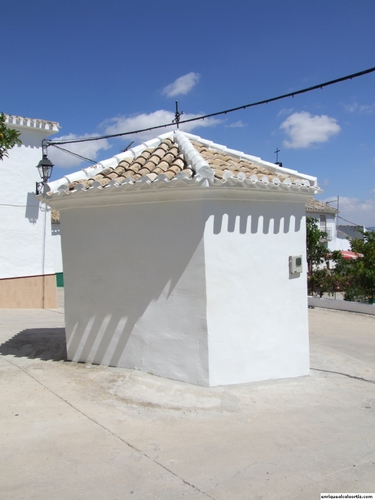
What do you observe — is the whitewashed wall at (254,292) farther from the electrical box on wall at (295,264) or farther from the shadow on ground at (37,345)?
the shadow on ground at (37,345)

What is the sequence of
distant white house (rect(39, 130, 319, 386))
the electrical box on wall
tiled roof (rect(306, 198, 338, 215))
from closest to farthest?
distant white house (rect(39, 130, 319, 386)) → the electrical box on wall → tiled roof (rect(306, 198, 338, 215))

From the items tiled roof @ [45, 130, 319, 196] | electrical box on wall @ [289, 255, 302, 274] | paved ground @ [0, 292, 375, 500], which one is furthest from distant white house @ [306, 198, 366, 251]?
paved ground @ [0, 292, 375, 500]

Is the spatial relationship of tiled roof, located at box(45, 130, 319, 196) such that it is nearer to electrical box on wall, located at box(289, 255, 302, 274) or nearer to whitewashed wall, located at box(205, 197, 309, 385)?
whitewashed wall, located at box(205, 197, 309, 385)

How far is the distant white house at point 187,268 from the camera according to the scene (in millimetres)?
5789

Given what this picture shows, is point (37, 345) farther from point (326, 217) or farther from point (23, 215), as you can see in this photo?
point (326, 217)

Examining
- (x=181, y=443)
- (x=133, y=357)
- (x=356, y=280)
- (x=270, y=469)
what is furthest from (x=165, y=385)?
(x=356, y=280)

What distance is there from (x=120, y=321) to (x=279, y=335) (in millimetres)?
2406

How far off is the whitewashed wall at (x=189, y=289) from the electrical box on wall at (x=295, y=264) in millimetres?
87

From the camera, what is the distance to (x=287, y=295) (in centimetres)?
664

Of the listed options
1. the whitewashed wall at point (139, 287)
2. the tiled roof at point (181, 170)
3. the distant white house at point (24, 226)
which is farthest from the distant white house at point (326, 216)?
the whitewashed wall at point (139, 287)

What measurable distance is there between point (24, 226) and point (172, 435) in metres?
12.4

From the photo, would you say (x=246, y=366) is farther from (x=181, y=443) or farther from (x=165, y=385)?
(x=181, y=443)

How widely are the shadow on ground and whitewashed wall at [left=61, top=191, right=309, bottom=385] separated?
2.15ft

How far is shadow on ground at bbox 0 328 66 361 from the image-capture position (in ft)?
24.1
